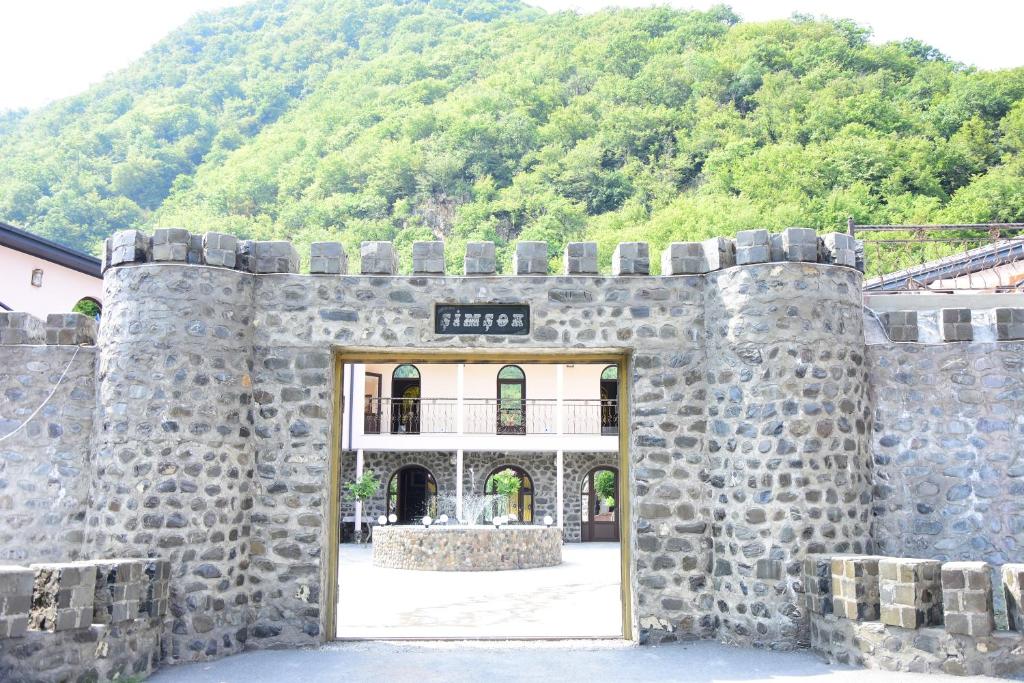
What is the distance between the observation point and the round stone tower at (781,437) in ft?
21.2

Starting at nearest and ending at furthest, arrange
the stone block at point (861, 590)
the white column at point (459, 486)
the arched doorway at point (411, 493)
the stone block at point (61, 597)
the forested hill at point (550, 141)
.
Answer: the stone block at point (61, 597) → the stone block at point (861, 590) → the white column at point (459, 486) → the arched doorway at point (411, 493) → the forested hill at point (550, 141)

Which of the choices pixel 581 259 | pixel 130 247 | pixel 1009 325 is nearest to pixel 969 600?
pixel 1009 325

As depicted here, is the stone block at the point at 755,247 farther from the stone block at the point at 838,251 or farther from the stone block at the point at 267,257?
the stone block at the point at 267,257

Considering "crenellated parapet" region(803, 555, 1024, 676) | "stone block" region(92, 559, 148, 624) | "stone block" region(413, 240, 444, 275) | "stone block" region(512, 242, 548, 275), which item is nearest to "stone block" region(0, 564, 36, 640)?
"stone block" region(92, 559, 148, 624)

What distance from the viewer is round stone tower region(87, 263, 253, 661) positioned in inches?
250

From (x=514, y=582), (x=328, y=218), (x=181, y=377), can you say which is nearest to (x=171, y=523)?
(x=181, y=377)

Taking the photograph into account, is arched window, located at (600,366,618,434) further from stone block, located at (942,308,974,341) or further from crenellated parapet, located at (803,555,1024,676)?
crenellated parapet, located at (803,555,1024,676)

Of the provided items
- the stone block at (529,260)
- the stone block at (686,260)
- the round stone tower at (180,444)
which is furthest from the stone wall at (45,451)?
the stone block at (686,260)

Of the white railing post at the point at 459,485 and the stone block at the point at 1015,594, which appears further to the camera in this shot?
the white railing post at the point at 459,485

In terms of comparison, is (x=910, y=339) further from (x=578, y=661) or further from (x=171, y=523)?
(x=171, y=523)

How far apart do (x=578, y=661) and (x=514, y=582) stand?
21.4ft

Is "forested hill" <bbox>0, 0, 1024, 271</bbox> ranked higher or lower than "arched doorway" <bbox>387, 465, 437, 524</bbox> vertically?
higher

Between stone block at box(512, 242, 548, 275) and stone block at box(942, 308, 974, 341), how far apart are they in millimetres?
3333

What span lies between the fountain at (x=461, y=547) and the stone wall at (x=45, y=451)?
836 centimetres
